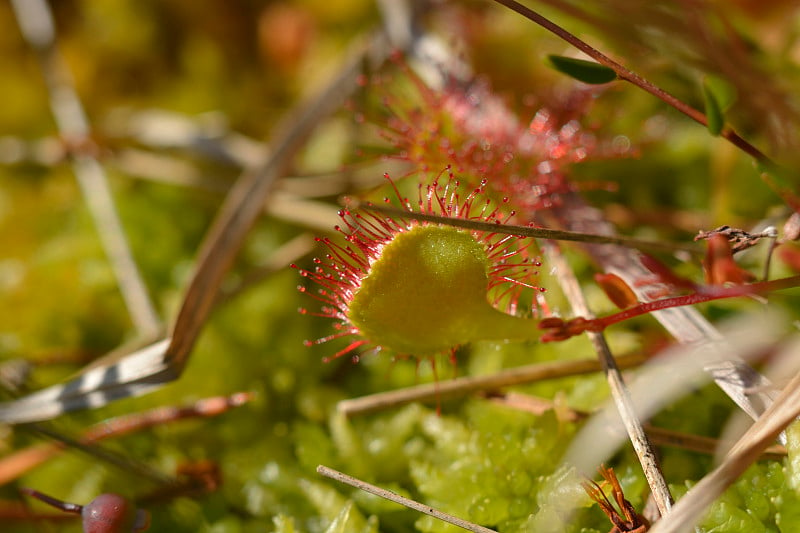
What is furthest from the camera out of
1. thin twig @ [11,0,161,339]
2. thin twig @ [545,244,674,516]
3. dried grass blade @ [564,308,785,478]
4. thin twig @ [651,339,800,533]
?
thin twig @ [11,0,161,339]

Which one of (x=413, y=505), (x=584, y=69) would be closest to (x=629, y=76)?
(x=584, y=69)

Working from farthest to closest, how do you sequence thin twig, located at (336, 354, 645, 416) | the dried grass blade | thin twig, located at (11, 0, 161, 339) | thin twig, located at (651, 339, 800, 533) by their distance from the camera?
1. thin twig, located at (11, 0, 161, 339)
2. thin twig, located at (336, 354, 645, 416)
3. the dried grass blade
4. thin twig, located at (651, 339, 800, 533)

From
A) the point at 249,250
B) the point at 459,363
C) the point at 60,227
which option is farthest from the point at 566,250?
the point at 60,227

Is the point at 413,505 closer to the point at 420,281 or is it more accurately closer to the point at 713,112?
the point at 420,281

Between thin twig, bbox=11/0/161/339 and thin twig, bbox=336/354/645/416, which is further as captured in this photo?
thin twig, bbox=11/0/161/339

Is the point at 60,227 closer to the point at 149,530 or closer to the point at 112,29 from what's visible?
the point at 112,29

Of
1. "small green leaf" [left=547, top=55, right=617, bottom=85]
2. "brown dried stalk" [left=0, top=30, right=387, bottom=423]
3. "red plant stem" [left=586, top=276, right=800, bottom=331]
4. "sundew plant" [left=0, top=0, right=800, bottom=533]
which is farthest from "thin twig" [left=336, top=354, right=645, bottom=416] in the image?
"small green leaf" [left=547, top=55, right=617, bottom=85]

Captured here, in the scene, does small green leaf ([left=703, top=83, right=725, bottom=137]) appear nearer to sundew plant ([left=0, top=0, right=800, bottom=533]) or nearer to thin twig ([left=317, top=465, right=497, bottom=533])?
sundew plant ([left=0, top=0, right=800, bottom=533])
